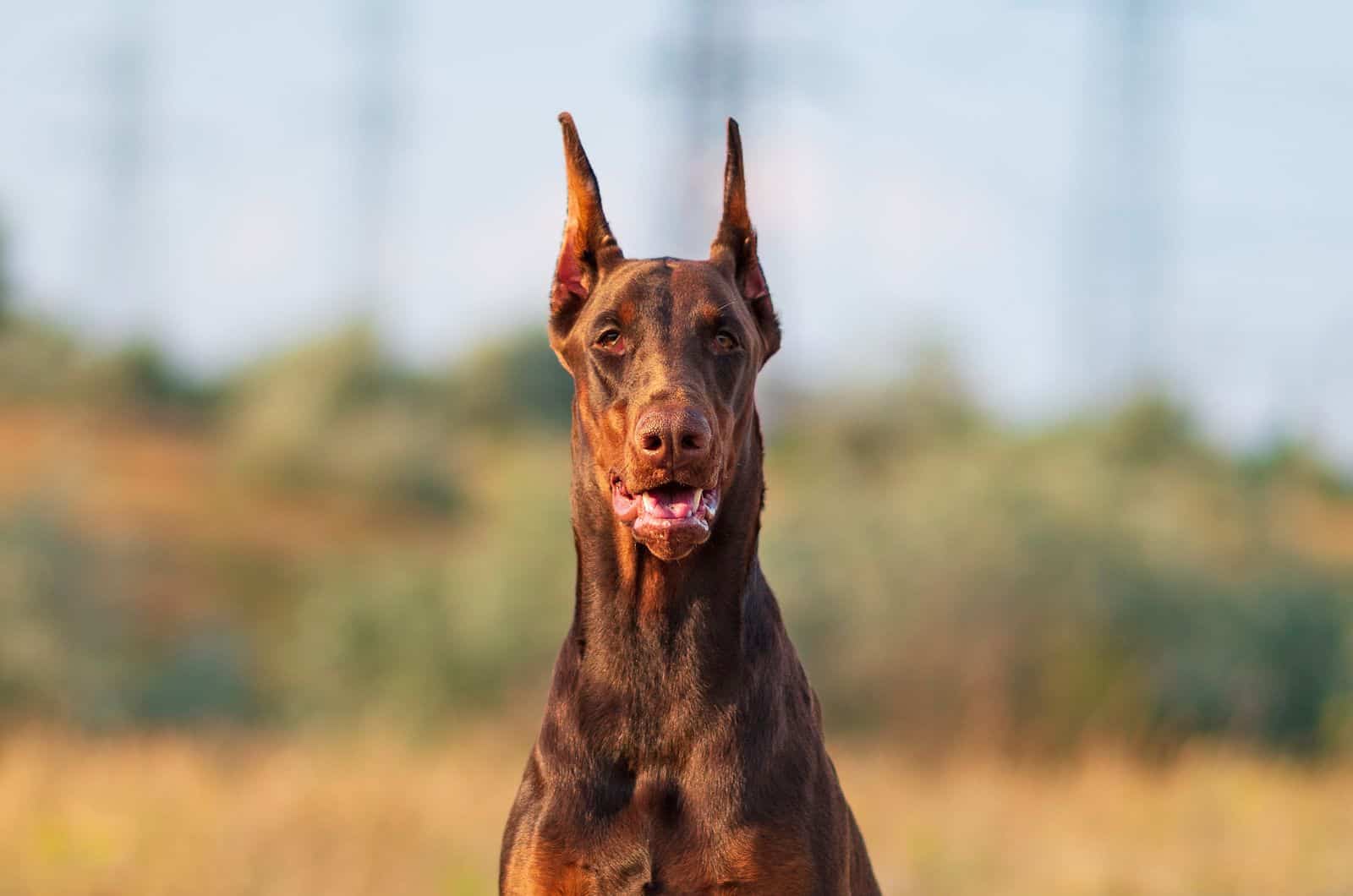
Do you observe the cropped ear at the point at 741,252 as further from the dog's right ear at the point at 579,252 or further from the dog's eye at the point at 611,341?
the dog's eye at the point at 611,341

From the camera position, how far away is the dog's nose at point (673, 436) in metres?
3.70

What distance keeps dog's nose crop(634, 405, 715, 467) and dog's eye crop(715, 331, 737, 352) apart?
405mm

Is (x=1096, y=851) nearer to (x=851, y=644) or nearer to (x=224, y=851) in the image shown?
(x=224, y=851)

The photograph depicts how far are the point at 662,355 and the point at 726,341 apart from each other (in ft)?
0.71

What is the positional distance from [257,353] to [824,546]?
2342cm

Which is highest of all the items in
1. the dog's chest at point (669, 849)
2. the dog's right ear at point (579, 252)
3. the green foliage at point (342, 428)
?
the dog's right ear at point (579, 252)

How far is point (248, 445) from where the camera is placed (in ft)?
108

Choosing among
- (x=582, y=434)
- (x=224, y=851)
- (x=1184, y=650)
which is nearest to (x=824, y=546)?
(x=1184, y=650)

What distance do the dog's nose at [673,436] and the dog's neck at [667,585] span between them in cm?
37

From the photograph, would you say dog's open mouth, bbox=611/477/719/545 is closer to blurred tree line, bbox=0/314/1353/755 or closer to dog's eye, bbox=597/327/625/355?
dog's eye, bbox=597/327/625/355

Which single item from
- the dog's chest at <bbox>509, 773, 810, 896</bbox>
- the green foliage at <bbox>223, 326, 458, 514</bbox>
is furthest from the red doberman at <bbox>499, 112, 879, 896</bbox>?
the green foliage at <bbox>223, 326, 458, 514</bbox>

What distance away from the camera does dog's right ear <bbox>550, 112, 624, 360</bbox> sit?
4.48 meters

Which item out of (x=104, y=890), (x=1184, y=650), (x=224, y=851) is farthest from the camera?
(x=1184, y=650)

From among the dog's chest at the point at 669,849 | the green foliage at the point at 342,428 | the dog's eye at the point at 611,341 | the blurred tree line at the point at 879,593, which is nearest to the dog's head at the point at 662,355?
the dog's eye at the point at 611,341
